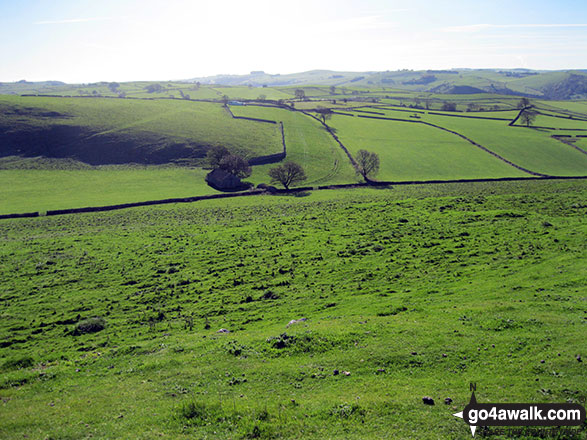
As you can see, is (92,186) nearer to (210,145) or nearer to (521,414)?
(210,145)

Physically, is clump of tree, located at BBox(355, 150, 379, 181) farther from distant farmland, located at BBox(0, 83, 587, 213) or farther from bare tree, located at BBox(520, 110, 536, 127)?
bare tree, located at BBox(520, 110, 536, 127)

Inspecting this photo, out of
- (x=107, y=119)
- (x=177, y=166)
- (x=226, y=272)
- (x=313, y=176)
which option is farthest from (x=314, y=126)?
(x=226, y=272)

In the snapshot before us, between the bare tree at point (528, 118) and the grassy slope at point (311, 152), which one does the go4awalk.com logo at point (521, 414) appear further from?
the bare tree at point (528, 118)

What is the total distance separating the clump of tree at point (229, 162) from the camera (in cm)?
9244

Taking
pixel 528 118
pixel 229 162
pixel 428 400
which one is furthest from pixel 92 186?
pixel 528 118

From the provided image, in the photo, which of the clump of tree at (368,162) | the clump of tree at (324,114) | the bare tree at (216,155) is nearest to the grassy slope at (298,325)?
the clump of tree at (368,162)

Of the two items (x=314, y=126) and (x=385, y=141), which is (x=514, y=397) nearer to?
(x=385, y=141)

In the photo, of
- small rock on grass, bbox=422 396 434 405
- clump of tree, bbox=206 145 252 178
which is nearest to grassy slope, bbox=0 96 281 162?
clump of tree, bbox=206 145 252 178

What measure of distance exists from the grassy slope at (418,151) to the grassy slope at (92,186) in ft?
188

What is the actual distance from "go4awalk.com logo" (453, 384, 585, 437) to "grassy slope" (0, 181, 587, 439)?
551mm

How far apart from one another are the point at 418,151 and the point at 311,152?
37.7 metres

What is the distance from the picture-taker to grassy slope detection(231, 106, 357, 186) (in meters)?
97.2

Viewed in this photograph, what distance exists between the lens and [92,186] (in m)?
86.4

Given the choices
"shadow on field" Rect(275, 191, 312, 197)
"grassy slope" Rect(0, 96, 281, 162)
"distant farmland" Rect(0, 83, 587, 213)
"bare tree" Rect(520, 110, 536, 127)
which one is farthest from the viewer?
"bare tree" Rect(520, 110, 536, 127)
